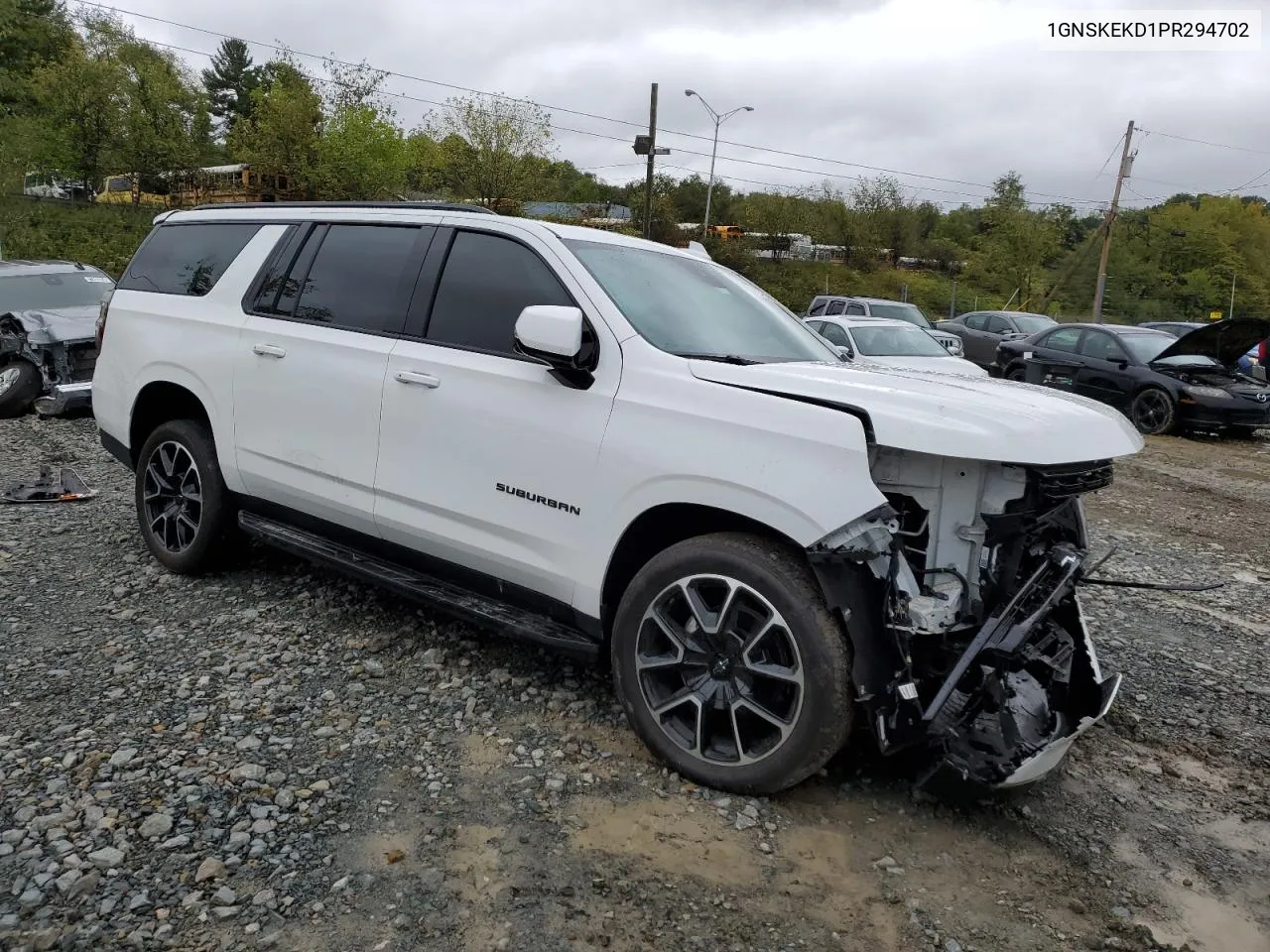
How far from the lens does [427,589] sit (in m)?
3.80

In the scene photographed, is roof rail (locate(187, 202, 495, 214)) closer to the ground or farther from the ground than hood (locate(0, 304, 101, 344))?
farther from the ground

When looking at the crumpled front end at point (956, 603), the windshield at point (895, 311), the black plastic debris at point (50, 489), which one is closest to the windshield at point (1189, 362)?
the windshield at point (895, 311)

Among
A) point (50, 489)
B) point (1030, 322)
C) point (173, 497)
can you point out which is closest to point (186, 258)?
point (173, 497)

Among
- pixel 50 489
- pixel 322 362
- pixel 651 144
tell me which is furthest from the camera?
pixel 651 144

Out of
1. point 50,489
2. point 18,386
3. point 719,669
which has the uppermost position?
point 719,669

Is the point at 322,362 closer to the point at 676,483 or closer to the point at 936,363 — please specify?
the point at 676,483

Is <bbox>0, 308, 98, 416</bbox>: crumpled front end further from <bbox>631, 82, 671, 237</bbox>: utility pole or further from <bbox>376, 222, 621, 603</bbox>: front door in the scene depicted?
<bbox>631, 82, 671, 237</bbox>: utility pole

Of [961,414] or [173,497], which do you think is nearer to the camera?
[961,414]

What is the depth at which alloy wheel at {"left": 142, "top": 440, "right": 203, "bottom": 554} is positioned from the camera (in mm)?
4824

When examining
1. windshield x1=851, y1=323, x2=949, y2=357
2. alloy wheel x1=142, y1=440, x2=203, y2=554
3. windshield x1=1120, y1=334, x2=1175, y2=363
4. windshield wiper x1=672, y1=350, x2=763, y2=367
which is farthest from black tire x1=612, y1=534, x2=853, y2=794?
windshield x1=1120, y1=334, x2=1175, y2=363

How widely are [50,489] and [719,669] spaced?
5.82 metres

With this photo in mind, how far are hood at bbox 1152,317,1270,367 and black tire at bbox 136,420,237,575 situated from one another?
555cm

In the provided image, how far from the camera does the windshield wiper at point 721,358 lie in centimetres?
332

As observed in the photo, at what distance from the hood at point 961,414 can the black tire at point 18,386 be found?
9437 mm
